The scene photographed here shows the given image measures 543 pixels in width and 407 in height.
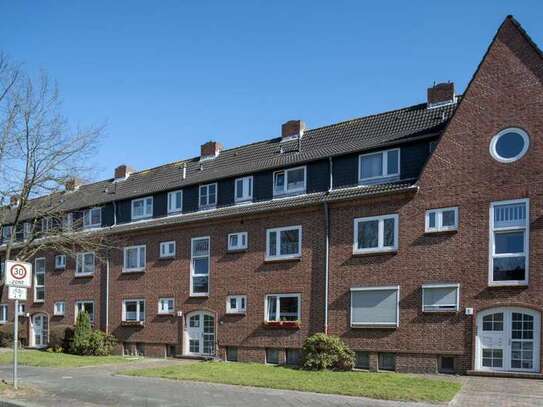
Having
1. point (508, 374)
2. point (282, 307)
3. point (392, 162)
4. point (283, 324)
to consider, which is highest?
point (392, 162)

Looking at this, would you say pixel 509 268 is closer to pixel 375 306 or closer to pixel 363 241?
Answer: pixel 375 306

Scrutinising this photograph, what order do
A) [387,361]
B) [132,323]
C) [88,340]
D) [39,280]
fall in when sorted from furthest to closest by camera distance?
1. [39,280]
2. [132,323]
3. [88,340]
4. [387,361]

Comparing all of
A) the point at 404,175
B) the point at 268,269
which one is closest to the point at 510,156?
the point at 404,175

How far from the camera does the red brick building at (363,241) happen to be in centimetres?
1823

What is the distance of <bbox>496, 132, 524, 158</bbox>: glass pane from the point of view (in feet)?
60.3

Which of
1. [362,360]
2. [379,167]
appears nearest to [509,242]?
[379,167]

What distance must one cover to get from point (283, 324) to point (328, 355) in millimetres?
2903

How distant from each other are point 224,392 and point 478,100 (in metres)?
12.0

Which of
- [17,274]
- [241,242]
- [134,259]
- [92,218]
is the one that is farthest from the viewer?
[92,218]

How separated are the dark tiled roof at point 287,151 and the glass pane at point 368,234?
9.17ft

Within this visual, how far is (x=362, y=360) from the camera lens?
67.8 feet

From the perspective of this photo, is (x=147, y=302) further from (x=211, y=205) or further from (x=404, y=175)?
(x=404, y=175)

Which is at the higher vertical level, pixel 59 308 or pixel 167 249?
pixel 167 249

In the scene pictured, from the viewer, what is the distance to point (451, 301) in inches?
742
